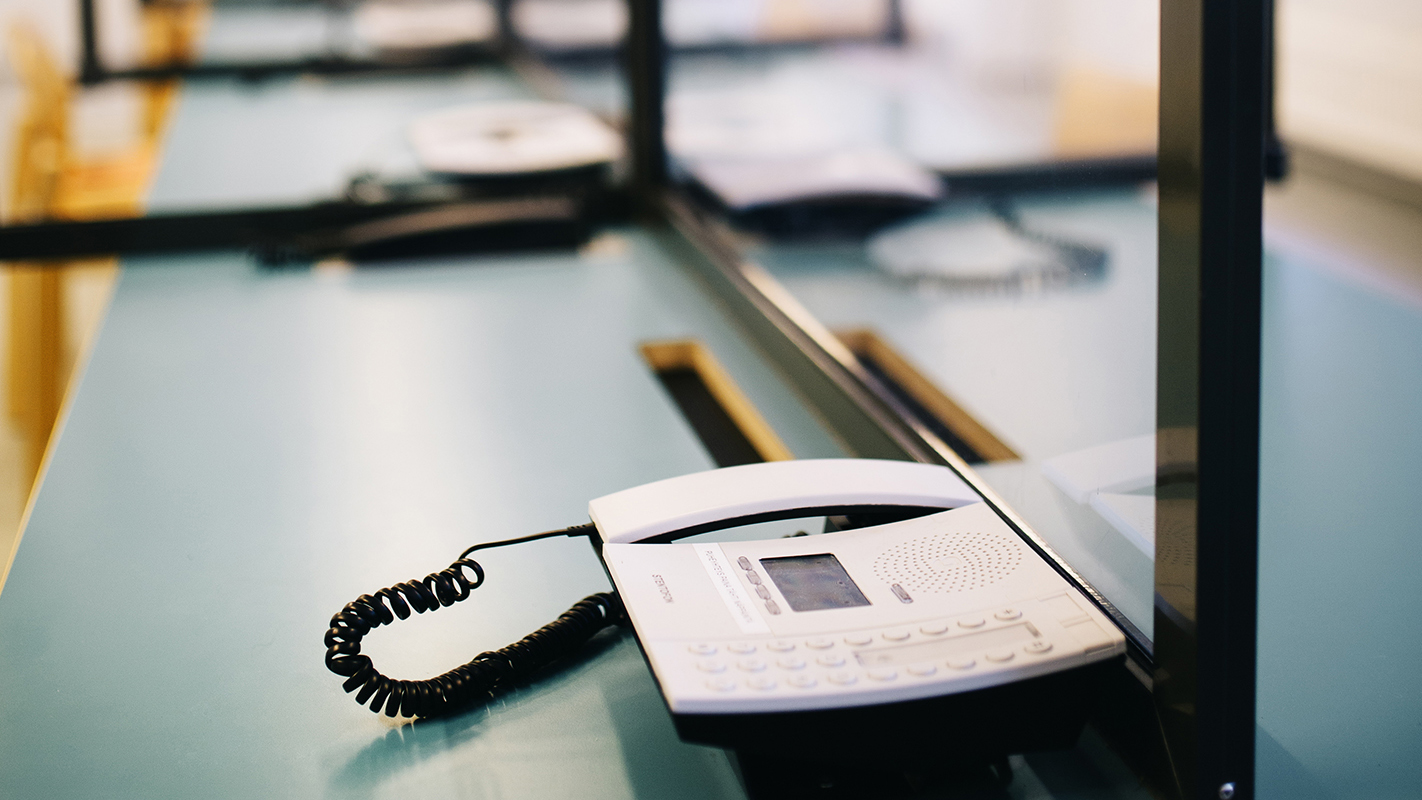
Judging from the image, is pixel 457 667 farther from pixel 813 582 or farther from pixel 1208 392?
pixel 1208 392

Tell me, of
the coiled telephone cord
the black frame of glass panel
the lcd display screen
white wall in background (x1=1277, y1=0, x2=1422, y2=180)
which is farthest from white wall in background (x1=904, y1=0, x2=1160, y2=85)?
white wall in background (x1=1277, y1=0, x2=1422, y2=180)

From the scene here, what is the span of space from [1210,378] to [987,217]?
1.20 metres

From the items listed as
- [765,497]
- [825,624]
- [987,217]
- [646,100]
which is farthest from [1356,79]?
[825,624]

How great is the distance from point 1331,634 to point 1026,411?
39 centimetres

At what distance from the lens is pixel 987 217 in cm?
172

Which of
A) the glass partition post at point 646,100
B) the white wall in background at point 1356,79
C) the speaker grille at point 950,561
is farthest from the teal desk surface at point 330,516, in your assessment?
the white wall in background at point 1356,79

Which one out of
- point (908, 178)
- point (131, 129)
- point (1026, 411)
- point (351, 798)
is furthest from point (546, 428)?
point (131, 129)

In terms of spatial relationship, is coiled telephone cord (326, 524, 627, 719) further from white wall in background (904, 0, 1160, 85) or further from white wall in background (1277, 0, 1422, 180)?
white wall in background (1277, 0, 1422, 180)

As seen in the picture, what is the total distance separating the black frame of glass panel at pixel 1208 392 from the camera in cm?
54

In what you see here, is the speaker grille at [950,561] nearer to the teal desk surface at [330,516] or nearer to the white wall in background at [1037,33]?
the teal desk surface at [330,516]

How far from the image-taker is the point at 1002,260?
156cm

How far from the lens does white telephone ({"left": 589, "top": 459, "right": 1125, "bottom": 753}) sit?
57 cm

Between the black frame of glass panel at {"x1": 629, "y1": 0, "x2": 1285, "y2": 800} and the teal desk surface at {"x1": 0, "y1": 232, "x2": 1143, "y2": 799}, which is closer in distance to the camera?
the black frame of glass panel at {"x1": 629, "y1": 0, "x2": 1285, "y2": 800}

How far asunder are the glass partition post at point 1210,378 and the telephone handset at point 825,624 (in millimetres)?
48
